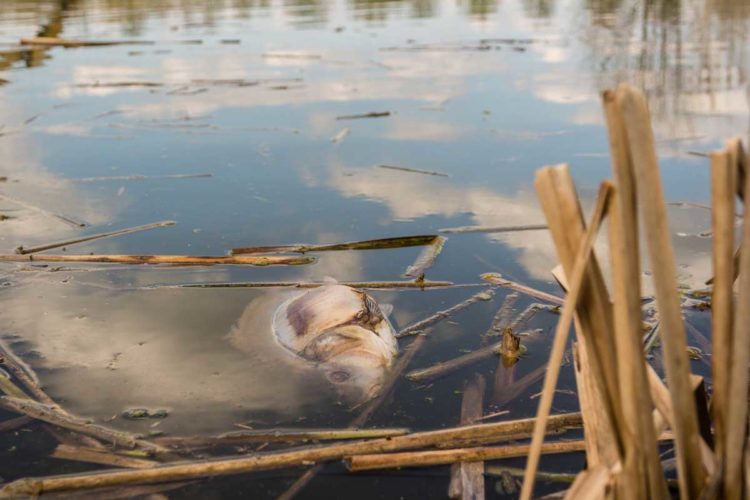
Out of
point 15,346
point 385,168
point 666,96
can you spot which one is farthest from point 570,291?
point 666,96

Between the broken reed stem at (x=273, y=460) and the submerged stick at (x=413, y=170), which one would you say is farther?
the submerged stick at (x=413, y=170)

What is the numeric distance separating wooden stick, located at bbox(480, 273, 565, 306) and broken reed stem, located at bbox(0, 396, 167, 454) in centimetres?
205

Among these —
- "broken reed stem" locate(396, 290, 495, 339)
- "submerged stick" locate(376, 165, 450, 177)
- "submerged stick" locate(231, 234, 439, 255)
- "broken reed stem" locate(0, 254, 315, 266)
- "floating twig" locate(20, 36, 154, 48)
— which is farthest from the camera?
"floating twig" locate(20, 36, 154, 48)

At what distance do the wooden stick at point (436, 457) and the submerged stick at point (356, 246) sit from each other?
2.29 m

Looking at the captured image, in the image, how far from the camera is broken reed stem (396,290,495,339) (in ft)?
12.4

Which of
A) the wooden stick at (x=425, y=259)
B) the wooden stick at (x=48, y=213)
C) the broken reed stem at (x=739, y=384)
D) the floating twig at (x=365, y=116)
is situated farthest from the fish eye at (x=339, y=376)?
the floating twig at (x=365, y=116)

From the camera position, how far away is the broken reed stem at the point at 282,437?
288 centimetres

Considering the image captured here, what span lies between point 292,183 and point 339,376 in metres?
3.17

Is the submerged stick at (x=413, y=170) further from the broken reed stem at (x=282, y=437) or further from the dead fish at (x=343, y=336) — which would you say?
the broken reed stem at (x=282, y=437)

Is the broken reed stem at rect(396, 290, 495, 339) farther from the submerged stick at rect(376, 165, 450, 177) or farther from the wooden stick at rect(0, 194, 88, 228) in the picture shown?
the wooden stick at rect(0, 194, 88, 228)

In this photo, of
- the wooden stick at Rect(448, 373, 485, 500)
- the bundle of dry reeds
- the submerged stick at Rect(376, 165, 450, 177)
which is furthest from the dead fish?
the submerged stick at Rect(376, 165, 450, 177)

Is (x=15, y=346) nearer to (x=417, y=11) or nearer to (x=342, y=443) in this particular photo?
(x=342, y=443)

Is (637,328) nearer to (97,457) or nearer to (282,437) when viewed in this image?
(282,437)

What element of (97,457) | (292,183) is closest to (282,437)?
(97,457)
